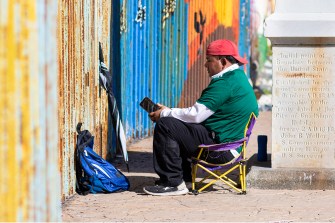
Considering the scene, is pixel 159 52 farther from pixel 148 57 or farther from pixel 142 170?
pixel 142 170

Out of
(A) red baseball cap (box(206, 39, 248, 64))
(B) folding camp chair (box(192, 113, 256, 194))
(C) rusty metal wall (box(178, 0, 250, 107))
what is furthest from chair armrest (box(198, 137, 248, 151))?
(C) rusty metal wall (box(178, 0, 250, 107))

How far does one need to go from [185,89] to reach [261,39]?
1303 centimetres

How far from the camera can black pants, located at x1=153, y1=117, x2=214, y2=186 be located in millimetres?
8070

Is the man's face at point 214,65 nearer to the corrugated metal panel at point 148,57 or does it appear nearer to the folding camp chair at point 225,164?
the folding camp chair at point 225,164

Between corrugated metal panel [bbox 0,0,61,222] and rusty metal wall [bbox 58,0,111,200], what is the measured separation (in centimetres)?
366

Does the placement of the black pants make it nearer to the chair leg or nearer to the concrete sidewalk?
the concrete sidewalk

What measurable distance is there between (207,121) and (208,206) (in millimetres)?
875

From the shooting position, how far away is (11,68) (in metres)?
3.72

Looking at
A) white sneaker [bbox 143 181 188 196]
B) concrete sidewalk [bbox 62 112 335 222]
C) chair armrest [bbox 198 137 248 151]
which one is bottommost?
concrete sidewalk [bbox 62 112 335 222]

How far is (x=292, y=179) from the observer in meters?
8.62

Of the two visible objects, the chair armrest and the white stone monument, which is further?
the white stone monument

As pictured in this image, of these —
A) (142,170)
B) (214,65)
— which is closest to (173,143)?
(214,65)

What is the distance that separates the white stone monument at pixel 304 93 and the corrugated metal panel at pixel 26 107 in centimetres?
497

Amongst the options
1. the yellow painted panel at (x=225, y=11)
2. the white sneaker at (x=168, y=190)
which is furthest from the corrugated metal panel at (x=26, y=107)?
the yellow painted panel at (x=225, y=11)
